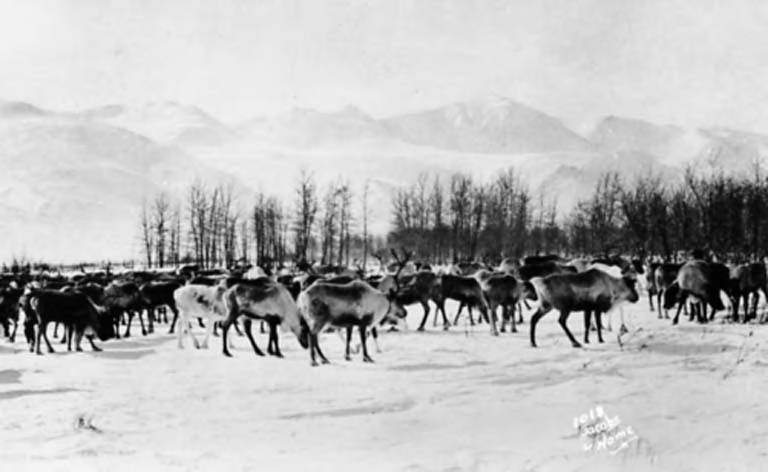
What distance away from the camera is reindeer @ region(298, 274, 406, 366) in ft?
45.5

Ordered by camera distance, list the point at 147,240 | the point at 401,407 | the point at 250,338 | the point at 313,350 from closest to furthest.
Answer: the point at 401,407
the point at 313,350
the point at 250,338
the point at 147,240

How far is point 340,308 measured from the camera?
14078mm

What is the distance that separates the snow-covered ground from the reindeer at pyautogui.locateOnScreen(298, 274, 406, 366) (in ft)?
2.35

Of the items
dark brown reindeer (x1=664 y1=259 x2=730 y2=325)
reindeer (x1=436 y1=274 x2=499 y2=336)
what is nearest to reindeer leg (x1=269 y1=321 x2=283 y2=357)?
reindeer (x1=436 y1=274 x2=499 y2=336)

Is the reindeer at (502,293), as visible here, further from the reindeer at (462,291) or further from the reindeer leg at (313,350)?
the reindeer leg at (313,350)

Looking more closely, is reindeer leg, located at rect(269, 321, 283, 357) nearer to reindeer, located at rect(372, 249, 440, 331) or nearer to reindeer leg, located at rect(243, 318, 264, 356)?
reindeer leg, located at rect(243, 318, 264, 356)

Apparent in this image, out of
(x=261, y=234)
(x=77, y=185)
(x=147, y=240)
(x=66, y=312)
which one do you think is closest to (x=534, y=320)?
(x=66, y=312)

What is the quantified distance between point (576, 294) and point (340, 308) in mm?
5446

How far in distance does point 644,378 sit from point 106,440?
8.06 metres

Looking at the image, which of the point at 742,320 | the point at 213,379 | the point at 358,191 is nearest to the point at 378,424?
the point at 213,379

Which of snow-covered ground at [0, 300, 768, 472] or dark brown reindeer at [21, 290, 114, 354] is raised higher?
dark brown reindeer at [21, 290, 114, 354]

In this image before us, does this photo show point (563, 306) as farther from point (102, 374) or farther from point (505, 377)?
point (102, 374)

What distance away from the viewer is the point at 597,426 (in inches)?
299

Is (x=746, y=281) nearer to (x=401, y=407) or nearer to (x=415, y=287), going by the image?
(x=415, y=287)
